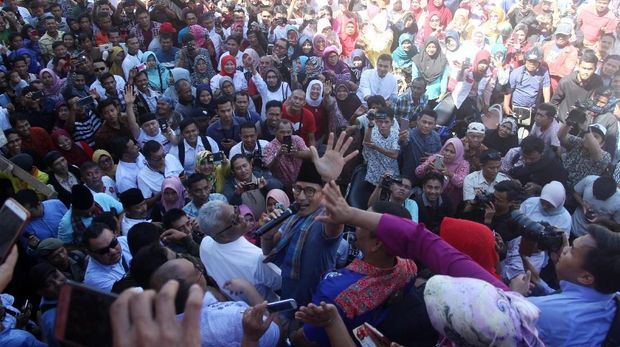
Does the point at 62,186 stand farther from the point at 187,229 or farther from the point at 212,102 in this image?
the point at 212,102

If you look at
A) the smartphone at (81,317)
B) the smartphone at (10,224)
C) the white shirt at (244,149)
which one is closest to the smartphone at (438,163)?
the white shirt at (244,149)

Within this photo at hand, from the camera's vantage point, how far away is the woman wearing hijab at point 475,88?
6.97 metres

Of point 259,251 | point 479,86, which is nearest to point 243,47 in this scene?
point 479,86

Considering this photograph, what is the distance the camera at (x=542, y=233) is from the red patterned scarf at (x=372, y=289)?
164cm

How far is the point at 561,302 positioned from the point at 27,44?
813cm

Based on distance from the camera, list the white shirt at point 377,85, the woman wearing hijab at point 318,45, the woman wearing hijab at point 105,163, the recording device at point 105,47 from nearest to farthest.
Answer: the woman wearing hijab at point 105,163
the white shirt at point 377,85
the recording device at point 105,47
the woman wearing hijab at point 318,45

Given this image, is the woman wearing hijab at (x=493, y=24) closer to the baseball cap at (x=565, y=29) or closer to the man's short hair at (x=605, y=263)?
the baseball cap at (x=565, y=29)

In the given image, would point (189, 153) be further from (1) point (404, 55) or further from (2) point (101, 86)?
(1) point (404, 55)

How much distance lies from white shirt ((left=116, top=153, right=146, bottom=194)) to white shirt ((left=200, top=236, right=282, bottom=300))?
2.18 m

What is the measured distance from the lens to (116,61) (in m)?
7.51

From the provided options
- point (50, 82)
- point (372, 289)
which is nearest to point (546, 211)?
point (372, 289)

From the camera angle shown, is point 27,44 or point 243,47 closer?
point 27,44

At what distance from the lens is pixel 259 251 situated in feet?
9.94

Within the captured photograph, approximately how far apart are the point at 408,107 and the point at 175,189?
10.5ft
